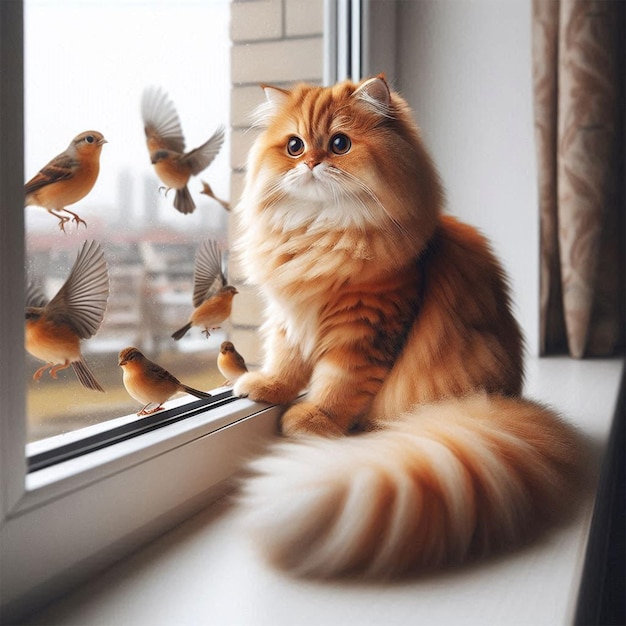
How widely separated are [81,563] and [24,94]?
40 cm

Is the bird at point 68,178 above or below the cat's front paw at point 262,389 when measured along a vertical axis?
above

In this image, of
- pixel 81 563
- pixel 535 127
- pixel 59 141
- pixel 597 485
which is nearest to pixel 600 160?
pixel 535 127

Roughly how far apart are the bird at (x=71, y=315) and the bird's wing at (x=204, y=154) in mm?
296

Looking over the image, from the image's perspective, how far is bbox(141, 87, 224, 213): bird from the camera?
2.88 feet

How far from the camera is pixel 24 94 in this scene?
0.53 m

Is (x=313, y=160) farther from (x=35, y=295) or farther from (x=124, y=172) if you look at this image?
(x=35, y=295)

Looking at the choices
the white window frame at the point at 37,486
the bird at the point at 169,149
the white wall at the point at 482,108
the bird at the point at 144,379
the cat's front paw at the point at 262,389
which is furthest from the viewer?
the white wall at the point at 482,108

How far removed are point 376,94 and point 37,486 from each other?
686 mm

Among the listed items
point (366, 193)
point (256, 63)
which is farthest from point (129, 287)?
point (256, 63)

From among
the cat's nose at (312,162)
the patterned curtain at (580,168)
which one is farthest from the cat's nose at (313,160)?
the patterned curtain at (580,168)

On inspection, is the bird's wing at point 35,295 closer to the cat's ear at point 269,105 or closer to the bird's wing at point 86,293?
the bird's wing at point 86,293

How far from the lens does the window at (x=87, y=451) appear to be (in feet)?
1.69

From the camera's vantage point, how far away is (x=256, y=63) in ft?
4.03

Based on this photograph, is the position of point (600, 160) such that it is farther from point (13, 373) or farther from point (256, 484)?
point (13, 373)
